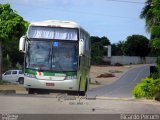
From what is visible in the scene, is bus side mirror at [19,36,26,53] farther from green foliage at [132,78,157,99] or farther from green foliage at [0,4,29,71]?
green foliage at [0,4,29,71]

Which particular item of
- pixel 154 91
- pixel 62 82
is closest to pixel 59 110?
pixel 62 82

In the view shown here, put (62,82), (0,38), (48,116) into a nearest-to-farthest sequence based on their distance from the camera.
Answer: (48,116) → (62,82) → (0,38)

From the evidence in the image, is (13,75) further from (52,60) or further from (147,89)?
(52,60)

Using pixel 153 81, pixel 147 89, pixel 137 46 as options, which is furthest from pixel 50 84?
pixel 137 46

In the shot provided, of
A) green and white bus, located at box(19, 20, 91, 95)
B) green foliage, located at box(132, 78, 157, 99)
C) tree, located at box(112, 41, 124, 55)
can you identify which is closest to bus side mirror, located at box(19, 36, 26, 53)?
green and white bus, located at box(19, 20, 91, 95)

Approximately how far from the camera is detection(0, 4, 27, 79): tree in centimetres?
3825

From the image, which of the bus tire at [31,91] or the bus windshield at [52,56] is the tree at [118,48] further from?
the bus windshield at [52,56]

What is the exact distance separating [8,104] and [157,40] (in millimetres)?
11115

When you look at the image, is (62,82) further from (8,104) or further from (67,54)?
(8,104)

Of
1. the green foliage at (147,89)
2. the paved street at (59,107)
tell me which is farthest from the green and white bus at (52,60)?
the paved street at (59,107)

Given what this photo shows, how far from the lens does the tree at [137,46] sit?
119m

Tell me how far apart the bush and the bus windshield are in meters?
4.93

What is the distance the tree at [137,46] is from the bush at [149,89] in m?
92.7

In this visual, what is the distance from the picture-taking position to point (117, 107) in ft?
53.1
